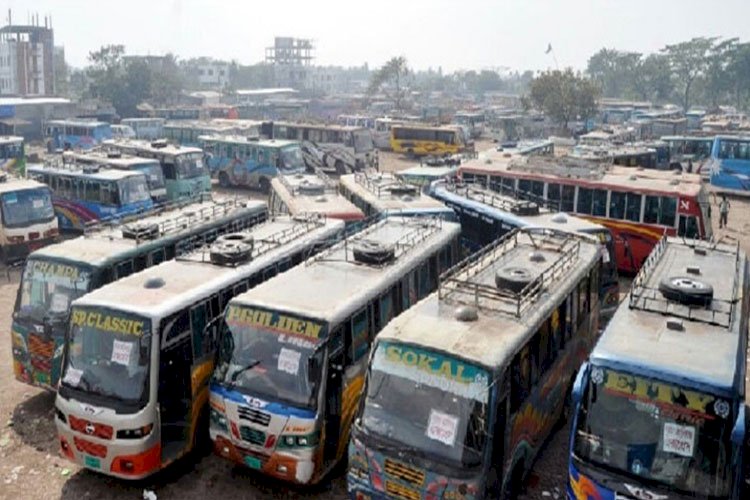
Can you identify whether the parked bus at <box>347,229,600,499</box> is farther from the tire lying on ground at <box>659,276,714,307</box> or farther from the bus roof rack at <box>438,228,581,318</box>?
the tire lying on ground at <box>659,276,714,307</box>

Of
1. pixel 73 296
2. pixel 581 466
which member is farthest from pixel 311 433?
pixel 73 296

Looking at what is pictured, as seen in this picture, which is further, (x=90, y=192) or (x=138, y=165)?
(x=138, y=165)

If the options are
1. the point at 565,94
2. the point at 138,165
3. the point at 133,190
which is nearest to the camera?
the point at 133,190

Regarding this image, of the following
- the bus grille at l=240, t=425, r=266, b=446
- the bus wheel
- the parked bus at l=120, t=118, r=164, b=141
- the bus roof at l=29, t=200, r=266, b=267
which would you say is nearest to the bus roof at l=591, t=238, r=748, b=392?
the bus grille at l=240, t=425, r=266, b=446

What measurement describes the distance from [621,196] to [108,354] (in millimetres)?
15814

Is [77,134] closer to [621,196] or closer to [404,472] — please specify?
[621,196]

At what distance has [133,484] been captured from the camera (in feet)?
32.5

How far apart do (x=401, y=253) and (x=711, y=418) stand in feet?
20.1

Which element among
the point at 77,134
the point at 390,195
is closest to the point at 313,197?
the point at 390,195

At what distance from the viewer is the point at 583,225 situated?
52.3ft

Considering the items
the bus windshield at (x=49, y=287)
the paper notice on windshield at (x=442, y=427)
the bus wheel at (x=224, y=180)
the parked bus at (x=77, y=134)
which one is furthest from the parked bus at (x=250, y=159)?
the paper notice on windshield at (x=442, y=427)

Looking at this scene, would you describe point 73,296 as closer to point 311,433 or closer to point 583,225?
point 311,433

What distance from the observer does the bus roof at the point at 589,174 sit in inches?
803

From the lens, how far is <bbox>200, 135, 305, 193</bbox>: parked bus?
32562 mm
